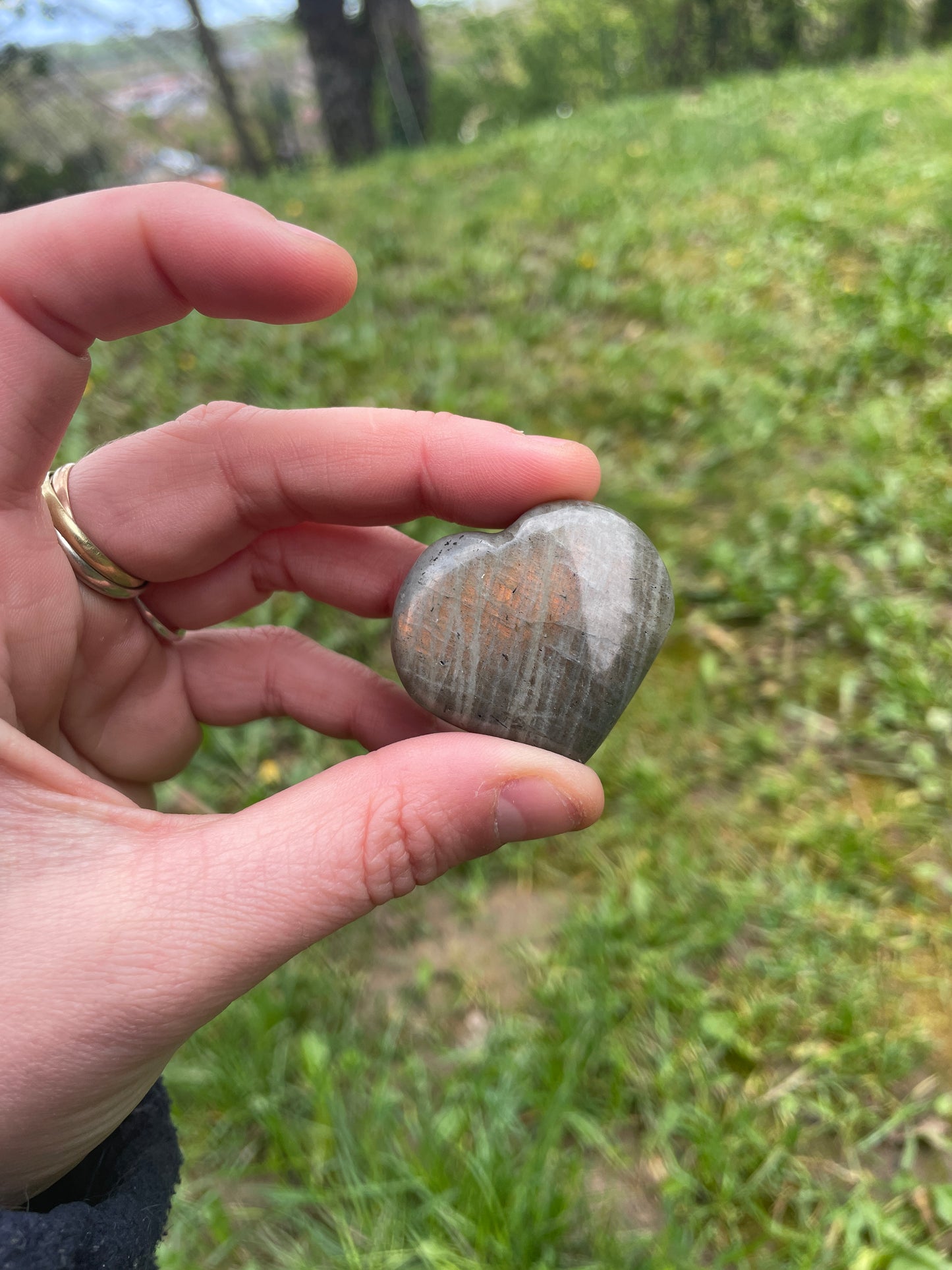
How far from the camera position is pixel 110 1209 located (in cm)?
124

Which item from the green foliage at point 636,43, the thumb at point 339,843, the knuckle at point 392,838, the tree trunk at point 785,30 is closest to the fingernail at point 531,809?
the thumb at point 339,843

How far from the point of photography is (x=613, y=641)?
156 cm

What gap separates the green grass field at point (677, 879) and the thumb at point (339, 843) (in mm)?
940

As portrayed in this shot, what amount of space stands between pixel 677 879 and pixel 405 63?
34.3ft

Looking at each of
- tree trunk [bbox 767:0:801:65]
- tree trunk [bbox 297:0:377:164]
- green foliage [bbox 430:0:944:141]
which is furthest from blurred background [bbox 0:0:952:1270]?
tree trunk [bbox 767:0:801:65]

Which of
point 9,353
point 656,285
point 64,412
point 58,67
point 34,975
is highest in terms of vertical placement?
point 58,67

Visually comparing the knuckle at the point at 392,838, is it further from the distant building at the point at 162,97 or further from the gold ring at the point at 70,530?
the distant building at the point at 162,97

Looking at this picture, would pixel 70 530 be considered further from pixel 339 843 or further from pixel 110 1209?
pixel 110 1209

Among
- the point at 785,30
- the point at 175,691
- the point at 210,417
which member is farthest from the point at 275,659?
the point at 785,30

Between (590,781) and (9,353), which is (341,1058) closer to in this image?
(590,781)

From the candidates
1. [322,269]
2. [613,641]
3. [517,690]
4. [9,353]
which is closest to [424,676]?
[517,690]

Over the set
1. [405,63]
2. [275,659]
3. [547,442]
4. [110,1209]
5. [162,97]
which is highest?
[162,97]

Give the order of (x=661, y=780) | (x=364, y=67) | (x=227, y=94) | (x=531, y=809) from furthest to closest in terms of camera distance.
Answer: (x=364, y=67) < (x=227, y=94) < (x=661, y=780) < (x=531, y=809)

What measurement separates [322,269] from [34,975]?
1.20 meters
